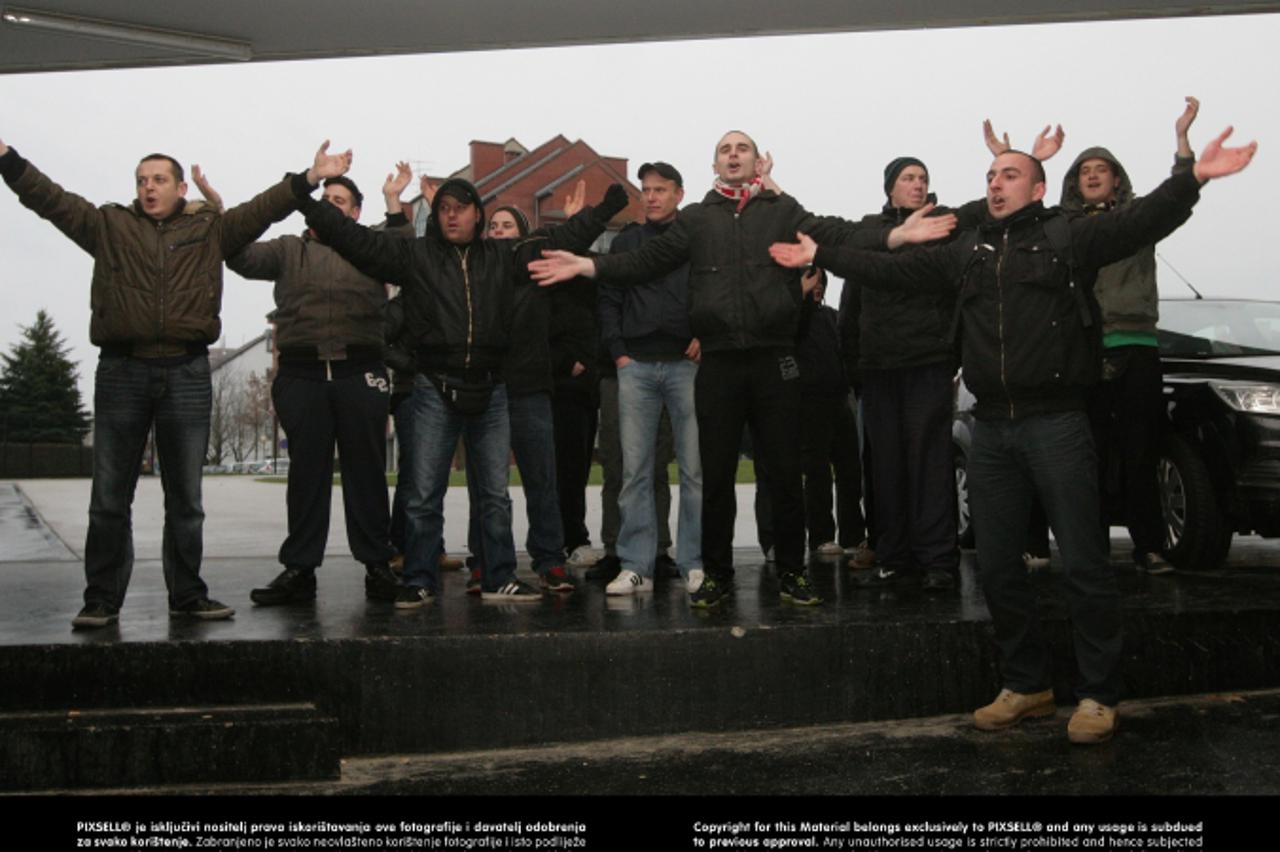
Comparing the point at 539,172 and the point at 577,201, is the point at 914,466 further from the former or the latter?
the point at 539,172

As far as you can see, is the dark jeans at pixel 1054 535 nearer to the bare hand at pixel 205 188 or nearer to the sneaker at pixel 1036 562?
the sneaker at pixel 1036 562

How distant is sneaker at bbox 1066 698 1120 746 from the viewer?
4078 mm

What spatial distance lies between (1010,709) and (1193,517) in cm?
259

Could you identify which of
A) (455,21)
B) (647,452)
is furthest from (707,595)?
(455,21)

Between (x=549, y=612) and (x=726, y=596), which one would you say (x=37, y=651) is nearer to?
(x=549, y=612)

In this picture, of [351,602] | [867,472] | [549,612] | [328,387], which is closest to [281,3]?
[328,387]

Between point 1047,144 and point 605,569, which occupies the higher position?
point 1047,144

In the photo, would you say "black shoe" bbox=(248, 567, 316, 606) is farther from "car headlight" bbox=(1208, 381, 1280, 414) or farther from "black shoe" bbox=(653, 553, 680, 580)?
"car headlight" bbox=(1208, 381, 1280, 414)

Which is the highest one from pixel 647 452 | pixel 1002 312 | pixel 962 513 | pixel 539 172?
pixel 539 172

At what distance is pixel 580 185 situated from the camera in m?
6.45

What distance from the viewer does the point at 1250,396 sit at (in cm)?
606

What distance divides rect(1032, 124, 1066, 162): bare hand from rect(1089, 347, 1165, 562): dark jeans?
3.73 ft

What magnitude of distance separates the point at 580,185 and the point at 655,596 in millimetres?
2441

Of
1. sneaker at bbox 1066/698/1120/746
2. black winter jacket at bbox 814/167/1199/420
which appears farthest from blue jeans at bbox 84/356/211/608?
sneaker at bbox 1066/698/1120/746
